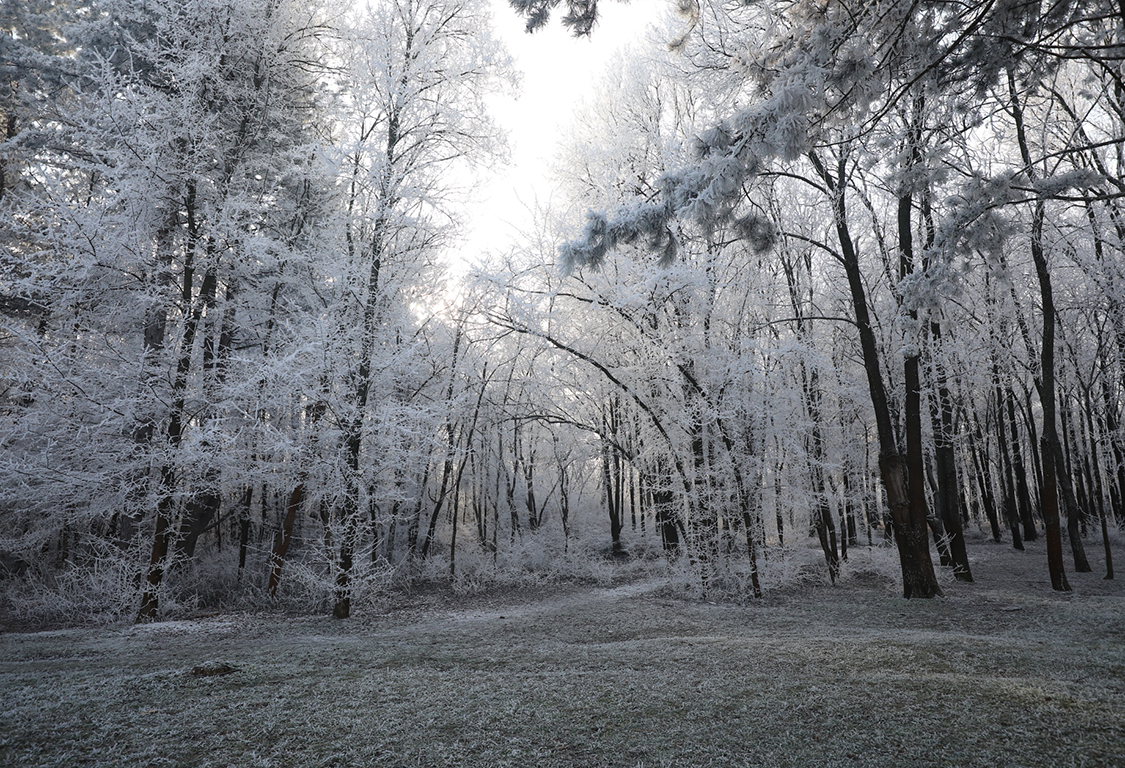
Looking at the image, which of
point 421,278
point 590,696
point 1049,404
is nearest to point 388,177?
point 421,278

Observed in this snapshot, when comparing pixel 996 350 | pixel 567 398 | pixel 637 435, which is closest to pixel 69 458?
pixel 567 398

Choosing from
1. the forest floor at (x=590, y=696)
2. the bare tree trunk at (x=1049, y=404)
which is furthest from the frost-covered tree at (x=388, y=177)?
the bare tree trunk at (x=1049, y=404)

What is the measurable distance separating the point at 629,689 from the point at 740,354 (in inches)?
300

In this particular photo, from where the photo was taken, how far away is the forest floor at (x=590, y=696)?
296 centimetres

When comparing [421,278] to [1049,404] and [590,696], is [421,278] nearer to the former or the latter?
[590,696]

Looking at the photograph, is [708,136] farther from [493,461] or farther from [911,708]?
[493,461]

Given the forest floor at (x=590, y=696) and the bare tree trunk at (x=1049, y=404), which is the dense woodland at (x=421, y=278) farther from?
the forest floor at (x=590, y=696)

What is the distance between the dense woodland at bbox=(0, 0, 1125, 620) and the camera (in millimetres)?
7660

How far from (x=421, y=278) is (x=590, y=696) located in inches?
389

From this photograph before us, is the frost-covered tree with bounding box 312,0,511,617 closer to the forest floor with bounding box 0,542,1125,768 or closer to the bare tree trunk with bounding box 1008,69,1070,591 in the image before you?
the forest floor with bounding box 0,542,1125,768

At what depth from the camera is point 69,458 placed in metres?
8.87

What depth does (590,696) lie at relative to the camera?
387 centimetres

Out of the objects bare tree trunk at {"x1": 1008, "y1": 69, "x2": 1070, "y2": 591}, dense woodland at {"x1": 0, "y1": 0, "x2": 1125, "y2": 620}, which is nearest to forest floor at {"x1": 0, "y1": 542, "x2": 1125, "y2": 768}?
bare tree trunk at {"x1": 1008, "y1": 69, "x2": 1070, "y2": 591}

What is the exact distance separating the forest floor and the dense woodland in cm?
279
